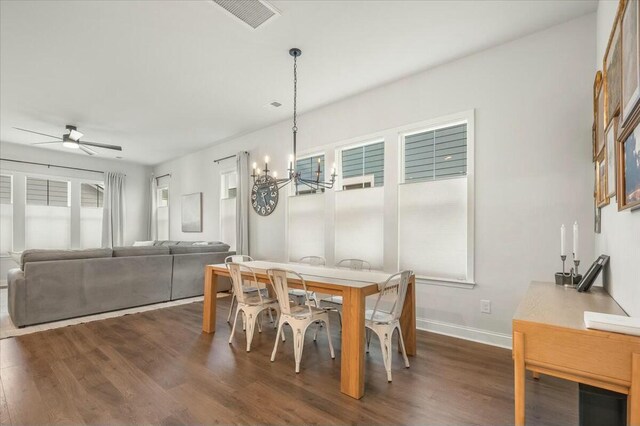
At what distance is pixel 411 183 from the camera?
389 centimetres

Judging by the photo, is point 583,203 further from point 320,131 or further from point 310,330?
point 320,131

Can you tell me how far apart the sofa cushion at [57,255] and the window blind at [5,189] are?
14.1 ft

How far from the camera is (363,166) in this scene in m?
4.44

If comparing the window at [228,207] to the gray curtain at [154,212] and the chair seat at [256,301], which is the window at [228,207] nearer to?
the gray curtain at [154,212]

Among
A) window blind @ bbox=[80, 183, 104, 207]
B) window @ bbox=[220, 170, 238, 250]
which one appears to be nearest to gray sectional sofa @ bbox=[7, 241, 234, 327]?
window @ bbox=[220, 170, 238, 250]

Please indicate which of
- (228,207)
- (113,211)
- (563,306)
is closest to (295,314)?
(563,306)

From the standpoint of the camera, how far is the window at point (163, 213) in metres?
8.55

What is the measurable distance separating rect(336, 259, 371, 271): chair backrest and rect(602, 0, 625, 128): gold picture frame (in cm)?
279

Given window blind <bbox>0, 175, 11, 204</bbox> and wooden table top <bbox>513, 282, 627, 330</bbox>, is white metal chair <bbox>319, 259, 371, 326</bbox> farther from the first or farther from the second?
window blind <bbox>0, 175, 11, 204</bbox>

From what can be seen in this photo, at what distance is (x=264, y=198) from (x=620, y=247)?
16.1ft

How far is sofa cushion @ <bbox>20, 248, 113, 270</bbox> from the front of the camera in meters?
3.86

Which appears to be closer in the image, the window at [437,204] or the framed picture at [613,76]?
the framed picture at [613,76]

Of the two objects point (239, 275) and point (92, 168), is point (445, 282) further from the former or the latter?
point (92, 168)

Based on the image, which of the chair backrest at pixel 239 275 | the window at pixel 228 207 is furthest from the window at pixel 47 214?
the chair backrest at pixel 239 275
